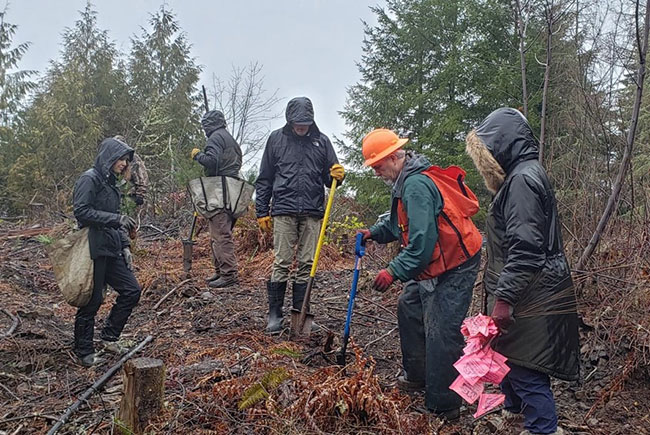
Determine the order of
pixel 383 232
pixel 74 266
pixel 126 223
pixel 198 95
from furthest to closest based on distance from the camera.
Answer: pixel 198 95
pixel 126 223
pixel 74 266
pixel 383 232

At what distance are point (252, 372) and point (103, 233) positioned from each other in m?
1.91

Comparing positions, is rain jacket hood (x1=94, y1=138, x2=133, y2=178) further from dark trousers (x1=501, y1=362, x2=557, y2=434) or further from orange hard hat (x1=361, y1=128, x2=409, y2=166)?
dark trousers (x1=501, y1=362, x2=557, y2=434)

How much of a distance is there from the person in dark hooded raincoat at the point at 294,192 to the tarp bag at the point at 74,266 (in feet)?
5.73

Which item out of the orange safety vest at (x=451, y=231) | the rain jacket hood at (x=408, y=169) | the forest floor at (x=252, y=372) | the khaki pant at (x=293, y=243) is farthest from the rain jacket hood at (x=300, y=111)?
the forest floor at (x=252, y=372)

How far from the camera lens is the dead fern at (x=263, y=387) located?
9.82 feet

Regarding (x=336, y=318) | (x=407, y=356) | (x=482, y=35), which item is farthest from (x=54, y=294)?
(x=482, y=35)

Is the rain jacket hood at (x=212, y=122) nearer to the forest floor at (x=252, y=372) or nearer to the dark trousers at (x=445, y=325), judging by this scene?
the forest floor at (x=252, y=372)

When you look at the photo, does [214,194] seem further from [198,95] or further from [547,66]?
[198,95]

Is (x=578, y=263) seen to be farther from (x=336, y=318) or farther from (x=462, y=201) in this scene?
(x=336, y=318)

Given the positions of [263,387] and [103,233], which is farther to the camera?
[103,233]

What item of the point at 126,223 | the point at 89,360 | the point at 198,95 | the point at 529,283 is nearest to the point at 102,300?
the point at 89,360

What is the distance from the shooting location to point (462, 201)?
3.33 metres

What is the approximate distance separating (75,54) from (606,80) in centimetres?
2197

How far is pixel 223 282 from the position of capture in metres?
7.17
